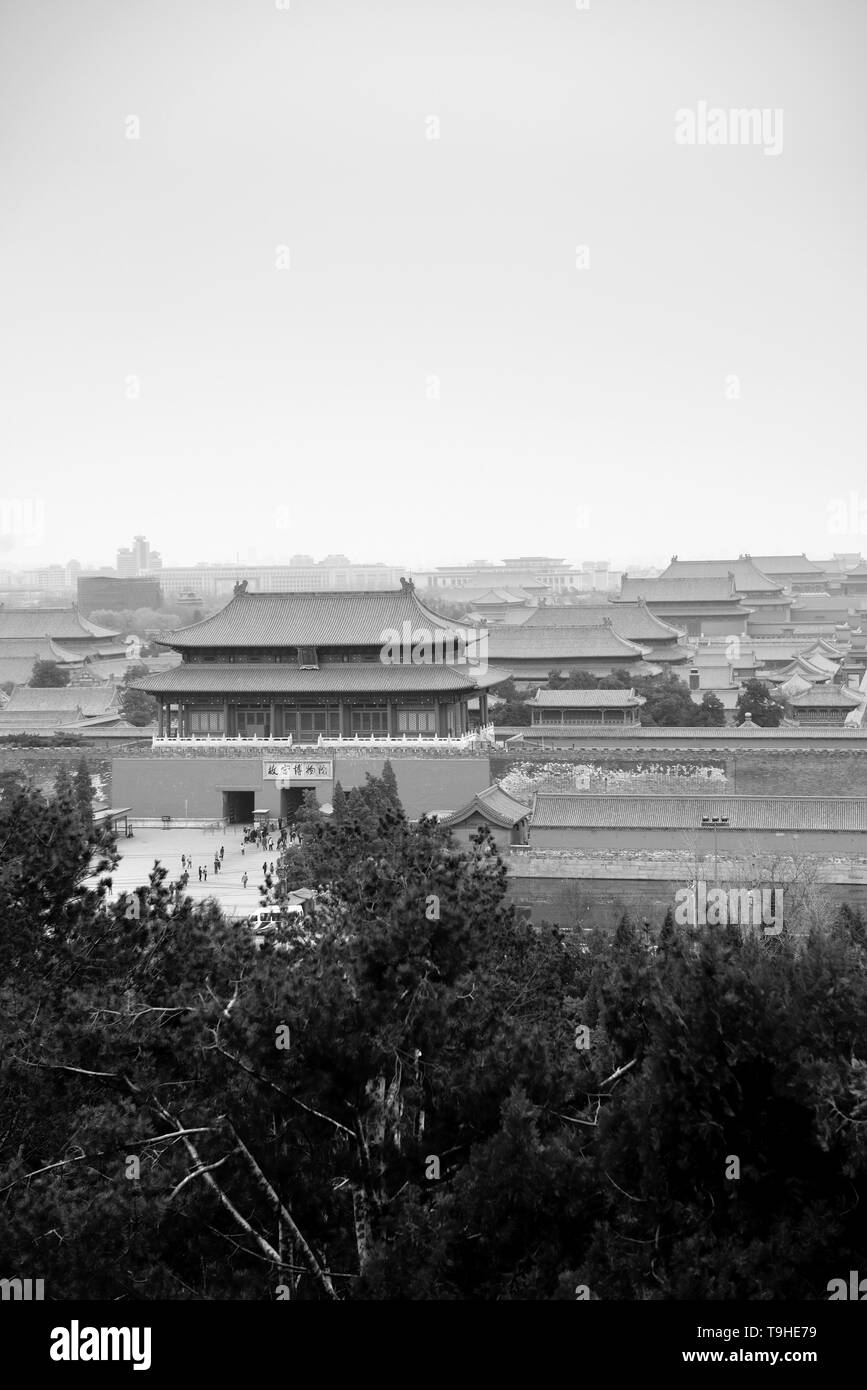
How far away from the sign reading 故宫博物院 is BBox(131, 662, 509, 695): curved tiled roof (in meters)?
1.60

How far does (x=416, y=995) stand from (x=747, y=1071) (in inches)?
65.9

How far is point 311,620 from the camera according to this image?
26.4m

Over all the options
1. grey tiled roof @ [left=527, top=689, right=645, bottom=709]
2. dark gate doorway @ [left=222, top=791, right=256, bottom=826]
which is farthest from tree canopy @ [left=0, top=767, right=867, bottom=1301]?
grey tiled roof @ [left=527, top=689, right=645, bottom=709]

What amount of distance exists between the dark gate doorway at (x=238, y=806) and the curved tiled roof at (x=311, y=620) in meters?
3.06

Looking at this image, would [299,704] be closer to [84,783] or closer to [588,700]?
[84,783]

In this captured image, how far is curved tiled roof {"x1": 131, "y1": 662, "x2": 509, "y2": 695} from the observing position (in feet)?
83.4

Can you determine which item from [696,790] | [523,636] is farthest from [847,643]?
[696,790]

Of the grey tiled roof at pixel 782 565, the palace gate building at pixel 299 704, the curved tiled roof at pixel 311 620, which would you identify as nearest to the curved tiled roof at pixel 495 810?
the palace gate building at pixel 299 704

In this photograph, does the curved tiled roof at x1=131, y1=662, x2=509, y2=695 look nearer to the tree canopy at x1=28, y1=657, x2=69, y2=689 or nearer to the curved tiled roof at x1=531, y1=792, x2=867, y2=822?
the curved tiled roof at x1=531, y1=792, x2=867, y2=822

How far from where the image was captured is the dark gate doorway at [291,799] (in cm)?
2505

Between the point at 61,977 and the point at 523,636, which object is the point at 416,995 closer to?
the point at 61,977

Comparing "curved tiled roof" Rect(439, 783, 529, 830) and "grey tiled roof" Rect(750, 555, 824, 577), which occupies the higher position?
"grey tiled roof" Rect(750, 555, 824, 577)

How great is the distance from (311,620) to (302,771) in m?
3.33

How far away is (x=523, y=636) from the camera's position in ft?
121
